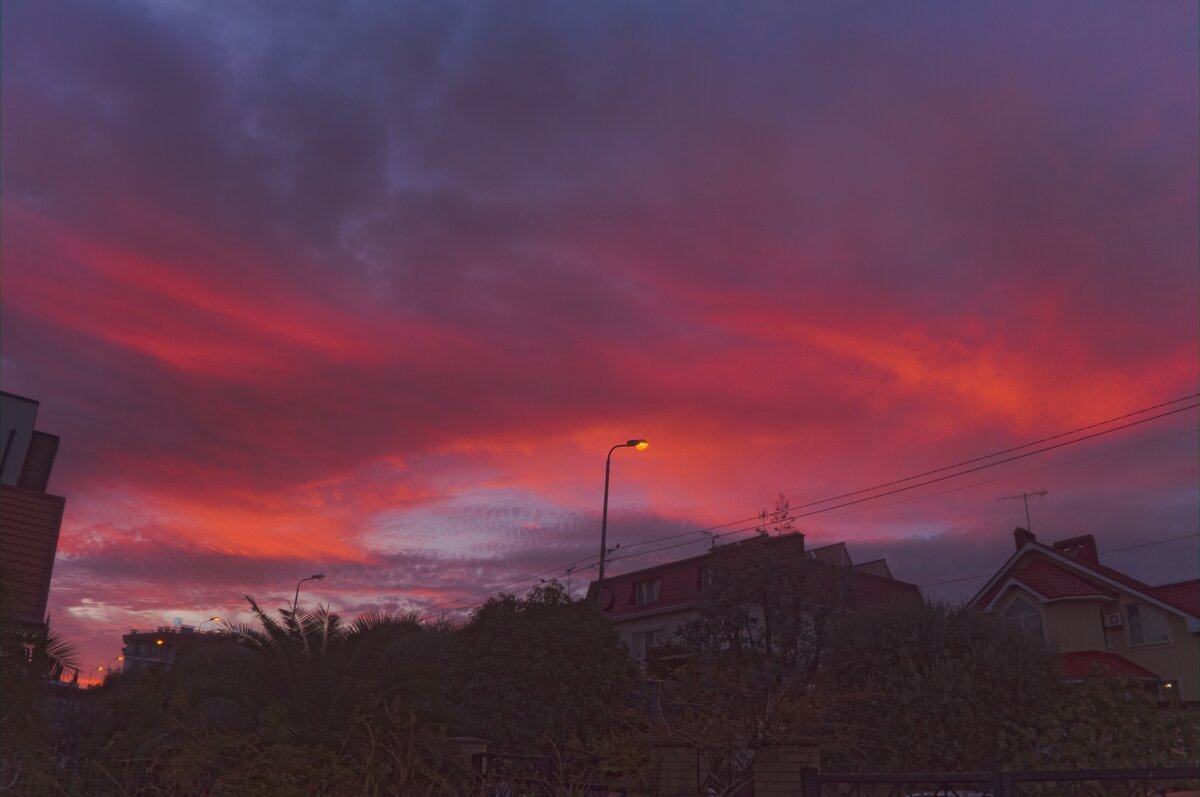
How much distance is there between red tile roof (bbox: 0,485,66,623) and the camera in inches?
987

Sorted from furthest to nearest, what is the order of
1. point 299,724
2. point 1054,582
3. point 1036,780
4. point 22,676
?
point 1054,582 → point 22,676 → point 299,724 → point 1036,780

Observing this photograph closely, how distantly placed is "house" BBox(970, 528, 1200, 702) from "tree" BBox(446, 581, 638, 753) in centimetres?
2480

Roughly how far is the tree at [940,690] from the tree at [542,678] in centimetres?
596

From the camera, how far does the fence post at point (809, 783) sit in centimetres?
1066

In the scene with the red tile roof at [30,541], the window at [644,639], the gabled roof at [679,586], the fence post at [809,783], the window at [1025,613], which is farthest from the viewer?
the window at [644,639]

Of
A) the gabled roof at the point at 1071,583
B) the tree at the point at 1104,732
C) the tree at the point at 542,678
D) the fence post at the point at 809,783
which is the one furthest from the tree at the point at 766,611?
the gabled roof at the point at 1071,583

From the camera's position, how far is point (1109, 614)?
1646 inches

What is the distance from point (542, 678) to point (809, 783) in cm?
1186

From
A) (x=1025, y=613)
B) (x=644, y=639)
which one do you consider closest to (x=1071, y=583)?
(x=1025, y=613)

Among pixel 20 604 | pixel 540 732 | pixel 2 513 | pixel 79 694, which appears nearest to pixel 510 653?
pixel 540 732

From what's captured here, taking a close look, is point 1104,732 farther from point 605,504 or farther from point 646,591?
point 646,591

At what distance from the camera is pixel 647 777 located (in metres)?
13.4

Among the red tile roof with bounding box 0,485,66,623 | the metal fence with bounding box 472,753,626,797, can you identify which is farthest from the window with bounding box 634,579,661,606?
the metal fence with bounding box 472,753,626,797

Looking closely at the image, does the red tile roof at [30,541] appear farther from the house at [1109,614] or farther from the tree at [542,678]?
the house at [1109,614]
